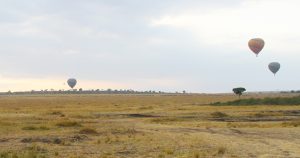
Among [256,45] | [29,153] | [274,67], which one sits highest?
[256,45]

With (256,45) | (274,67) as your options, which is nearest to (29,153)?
(256,45)

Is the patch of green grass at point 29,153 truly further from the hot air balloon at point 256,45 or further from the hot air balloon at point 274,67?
the hot air balloon at point 274,67

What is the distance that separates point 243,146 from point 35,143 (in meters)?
11.5

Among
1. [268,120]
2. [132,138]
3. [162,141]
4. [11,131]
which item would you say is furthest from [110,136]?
[268,120]

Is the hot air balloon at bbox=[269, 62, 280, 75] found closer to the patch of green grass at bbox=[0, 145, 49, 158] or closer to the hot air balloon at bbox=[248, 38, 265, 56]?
the hot air balloon at bbox=[248, 38, 265, 56]

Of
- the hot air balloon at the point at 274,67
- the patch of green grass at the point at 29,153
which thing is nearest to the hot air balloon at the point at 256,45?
the hot air balloon at the point at 274,67

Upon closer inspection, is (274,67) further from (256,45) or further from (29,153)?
(29,153)

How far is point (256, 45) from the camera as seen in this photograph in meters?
112

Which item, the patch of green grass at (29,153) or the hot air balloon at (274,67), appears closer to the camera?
the patch of green grass at (29,153)

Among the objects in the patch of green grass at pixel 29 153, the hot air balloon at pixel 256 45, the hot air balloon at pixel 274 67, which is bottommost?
the patch of green grass at pixel 29 153

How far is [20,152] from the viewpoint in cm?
2878

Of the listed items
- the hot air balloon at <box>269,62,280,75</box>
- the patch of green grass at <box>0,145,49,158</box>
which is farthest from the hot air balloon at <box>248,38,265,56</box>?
the patch of green grass at <box>0,145,49,158</box>

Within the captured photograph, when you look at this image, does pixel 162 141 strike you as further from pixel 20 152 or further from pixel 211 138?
pixel 20 152

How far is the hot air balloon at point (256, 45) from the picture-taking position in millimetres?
111644
